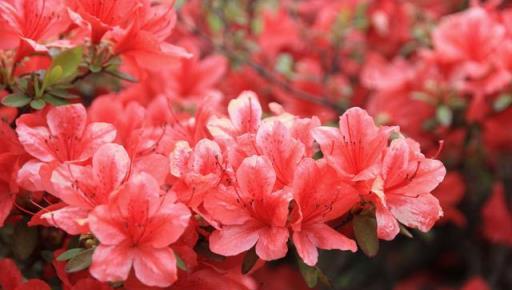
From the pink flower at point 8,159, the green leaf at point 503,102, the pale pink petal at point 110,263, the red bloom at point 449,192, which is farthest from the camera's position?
the red bloom at point 449,192

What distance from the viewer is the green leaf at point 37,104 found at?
1.30 m

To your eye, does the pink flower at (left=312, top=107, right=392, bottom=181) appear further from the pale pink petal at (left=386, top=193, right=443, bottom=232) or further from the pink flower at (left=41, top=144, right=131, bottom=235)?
the pink flower at (left=41, top=144, right=131, bottom=235)

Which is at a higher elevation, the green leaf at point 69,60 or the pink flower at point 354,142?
the pink flower at point 354,142

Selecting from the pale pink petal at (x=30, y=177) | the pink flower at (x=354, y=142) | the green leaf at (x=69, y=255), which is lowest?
the green leaf at (x=69, y=255)

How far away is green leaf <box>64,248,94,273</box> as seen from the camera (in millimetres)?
1121

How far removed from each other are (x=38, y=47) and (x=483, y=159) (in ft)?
4.70

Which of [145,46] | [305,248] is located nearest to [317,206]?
[305,248]

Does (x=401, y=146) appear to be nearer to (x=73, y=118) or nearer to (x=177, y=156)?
(x=177, y=156)

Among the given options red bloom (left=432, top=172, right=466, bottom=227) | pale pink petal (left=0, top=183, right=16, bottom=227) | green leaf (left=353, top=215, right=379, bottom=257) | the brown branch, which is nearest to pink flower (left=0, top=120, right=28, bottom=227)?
pale pink petal (left=0, top=183, right=16, bottom=227)

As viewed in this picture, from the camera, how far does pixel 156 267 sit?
3.57 feet

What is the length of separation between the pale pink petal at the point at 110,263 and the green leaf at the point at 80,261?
55 millimetres

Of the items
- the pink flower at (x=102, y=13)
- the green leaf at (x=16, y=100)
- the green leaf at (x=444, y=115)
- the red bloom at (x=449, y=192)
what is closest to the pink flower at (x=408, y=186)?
the pink flower at (x=102, y=13)

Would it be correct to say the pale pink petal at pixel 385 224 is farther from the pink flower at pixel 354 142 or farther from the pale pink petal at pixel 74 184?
the pale pink petal at pixel 74 184

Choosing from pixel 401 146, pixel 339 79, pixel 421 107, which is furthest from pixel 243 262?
pixel 339 79
